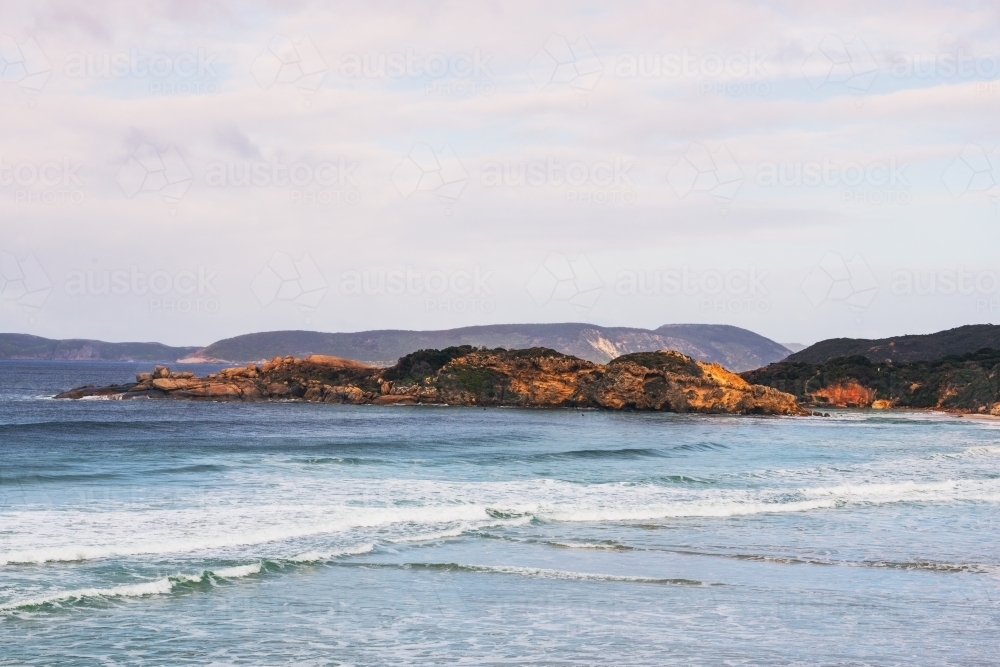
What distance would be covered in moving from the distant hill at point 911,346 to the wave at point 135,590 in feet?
395

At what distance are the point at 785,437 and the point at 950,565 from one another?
113 ft

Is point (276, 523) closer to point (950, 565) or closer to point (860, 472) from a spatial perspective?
point (950, 565)

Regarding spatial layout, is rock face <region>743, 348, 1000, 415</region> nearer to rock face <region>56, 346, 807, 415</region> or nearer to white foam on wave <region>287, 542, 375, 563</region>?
rock face <region>56, 346, 807, 415</region>

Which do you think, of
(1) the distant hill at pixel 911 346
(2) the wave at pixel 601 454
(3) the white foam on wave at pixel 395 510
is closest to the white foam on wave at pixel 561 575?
(3) the white foam on wave at pixel 395 510

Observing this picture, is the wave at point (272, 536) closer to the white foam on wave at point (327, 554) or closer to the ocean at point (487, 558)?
the ocean at point (487, 558)

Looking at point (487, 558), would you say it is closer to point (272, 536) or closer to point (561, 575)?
point (561, 575)

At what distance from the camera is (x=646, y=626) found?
13.3 meters

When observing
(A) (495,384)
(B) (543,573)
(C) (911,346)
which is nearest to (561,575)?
(B) (543,573)

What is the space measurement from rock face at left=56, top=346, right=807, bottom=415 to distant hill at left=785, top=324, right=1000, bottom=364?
5849 cm

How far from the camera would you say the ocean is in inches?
489

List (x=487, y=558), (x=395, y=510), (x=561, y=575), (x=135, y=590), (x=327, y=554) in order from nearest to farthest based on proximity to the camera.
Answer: (x=135, y=590), (x=561, y=575), (x=327, y=554), (x=487, y=558), (x=395, y=510)

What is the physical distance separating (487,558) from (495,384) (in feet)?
205

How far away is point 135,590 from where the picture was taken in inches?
580

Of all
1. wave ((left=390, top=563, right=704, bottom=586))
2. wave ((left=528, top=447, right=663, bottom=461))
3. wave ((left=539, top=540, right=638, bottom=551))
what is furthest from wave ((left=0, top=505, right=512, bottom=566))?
wave ((left=528, top=447, right=663, bottom=461))
